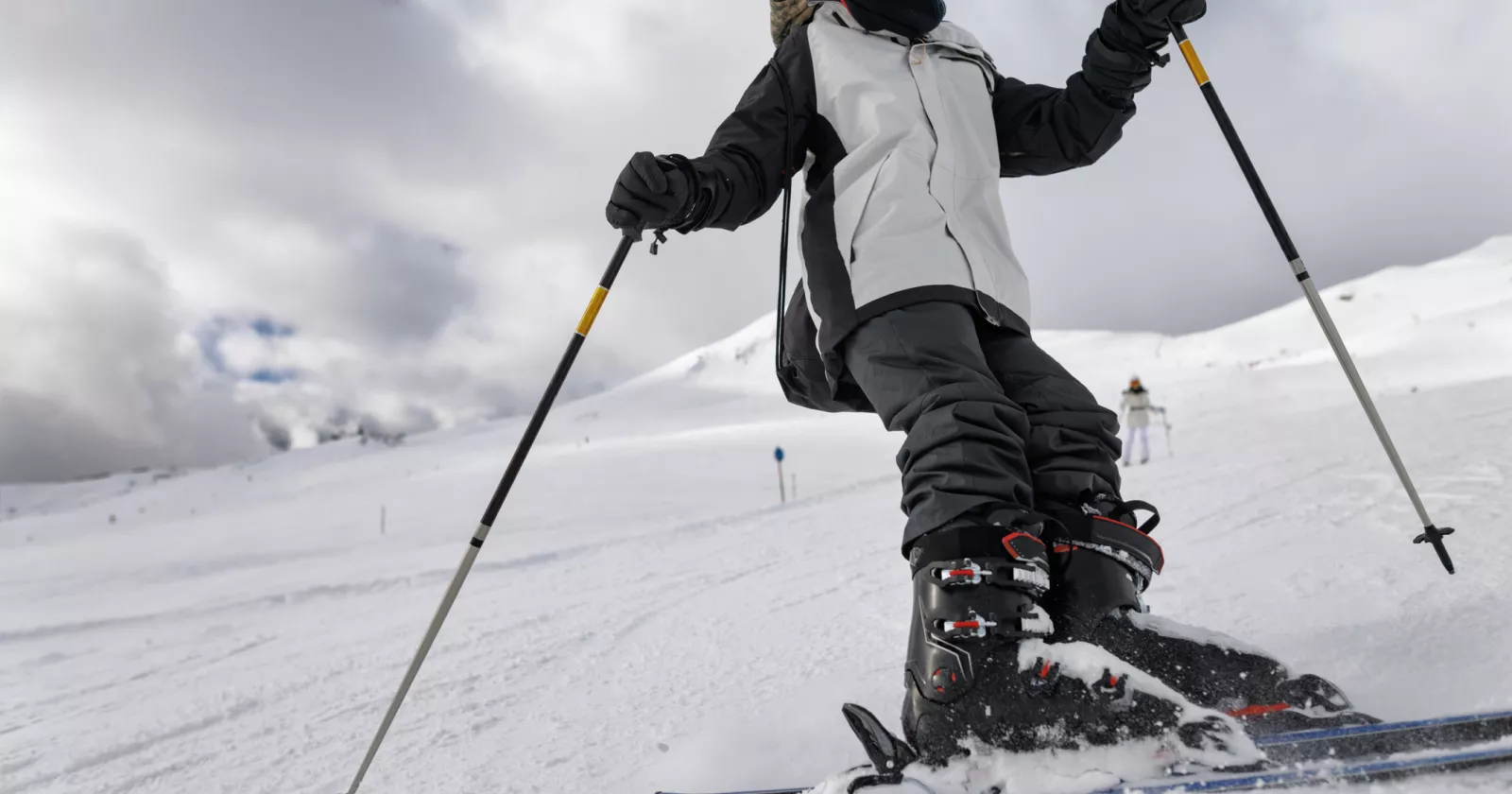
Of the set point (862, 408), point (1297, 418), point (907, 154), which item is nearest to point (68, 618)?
point (862, 408)

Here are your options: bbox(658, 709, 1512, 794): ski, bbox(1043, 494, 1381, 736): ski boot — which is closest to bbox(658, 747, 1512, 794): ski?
bbox(658, 709, 1512, 794): ski

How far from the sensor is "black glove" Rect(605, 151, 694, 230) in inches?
64.8

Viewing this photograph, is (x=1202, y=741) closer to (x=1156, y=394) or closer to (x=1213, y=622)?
(x=1213, y=622)

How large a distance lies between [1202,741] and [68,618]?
253 inches

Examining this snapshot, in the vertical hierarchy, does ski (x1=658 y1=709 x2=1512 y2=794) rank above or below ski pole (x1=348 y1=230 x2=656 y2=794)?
below

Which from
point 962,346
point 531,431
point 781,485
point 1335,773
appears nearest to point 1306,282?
point 962,346

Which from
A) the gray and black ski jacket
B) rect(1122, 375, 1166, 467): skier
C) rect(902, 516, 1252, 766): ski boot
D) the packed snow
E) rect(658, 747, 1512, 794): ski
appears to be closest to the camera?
rect(658, 747, 1512, 794): ski

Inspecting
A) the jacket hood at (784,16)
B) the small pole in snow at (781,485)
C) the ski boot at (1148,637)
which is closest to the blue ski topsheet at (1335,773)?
the ski boot at (1148,637)

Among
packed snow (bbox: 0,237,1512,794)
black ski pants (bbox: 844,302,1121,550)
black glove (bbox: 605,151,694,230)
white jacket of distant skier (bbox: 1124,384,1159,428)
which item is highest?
white jacket of distant skier (bbox: 1124,384,1159,428)

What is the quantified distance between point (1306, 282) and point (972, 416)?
134 centimetres

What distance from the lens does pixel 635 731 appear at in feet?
6.31

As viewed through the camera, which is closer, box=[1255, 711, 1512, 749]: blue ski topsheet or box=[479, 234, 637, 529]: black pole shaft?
box=[1255, 711, 1512, 749]: blue ski topsheet

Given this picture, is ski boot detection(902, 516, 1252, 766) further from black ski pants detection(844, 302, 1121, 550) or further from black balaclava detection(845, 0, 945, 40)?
black balaclava detection(845, 0, 945, 40)

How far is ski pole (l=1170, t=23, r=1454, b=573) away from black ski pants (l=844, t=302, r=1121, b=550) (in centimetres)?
79
